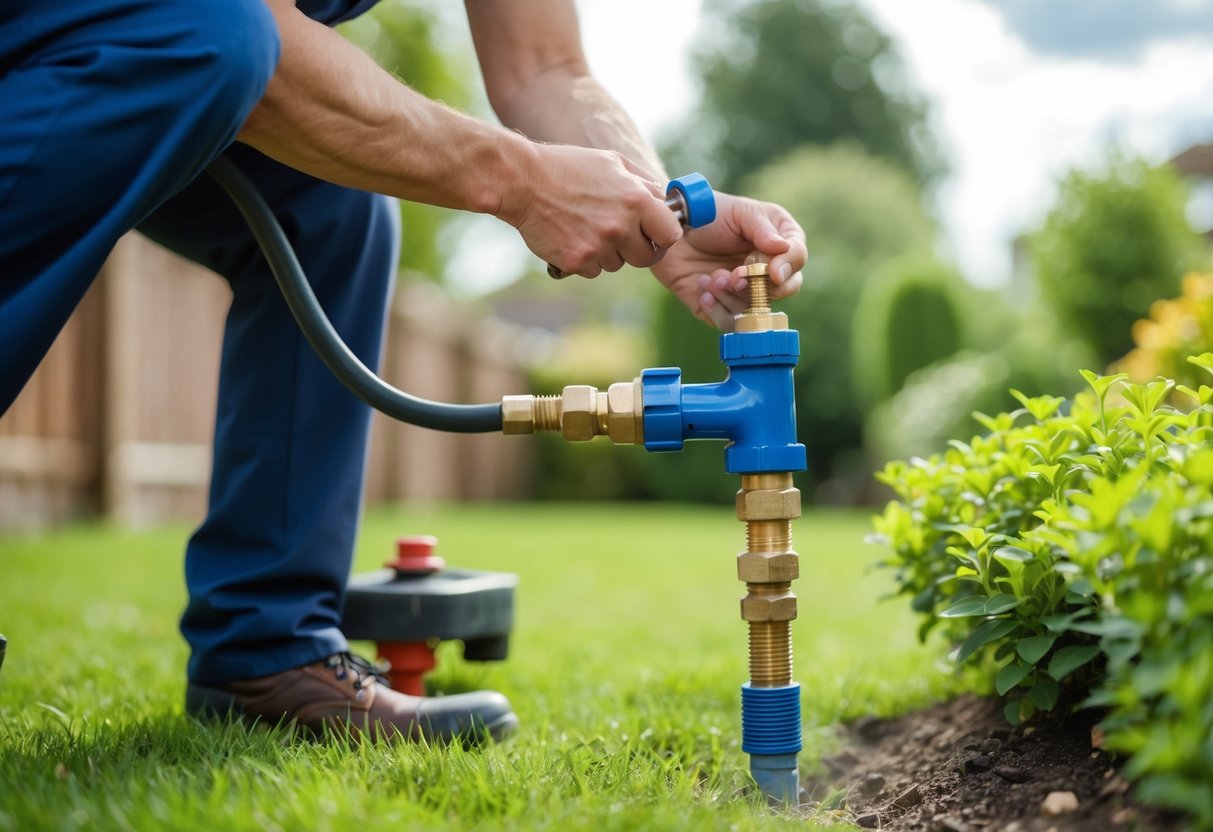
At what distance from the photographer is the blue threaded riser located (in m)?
1.39

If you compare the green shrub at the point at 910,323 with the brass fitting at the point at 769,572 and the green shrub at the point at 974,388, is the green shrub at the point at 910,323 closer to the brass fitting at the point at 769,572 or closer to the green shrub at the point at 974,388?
the green shrub at the point at 974,388

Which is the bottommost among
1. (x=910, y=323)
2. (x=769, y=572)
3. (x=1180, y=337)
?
(x=769, y=572)

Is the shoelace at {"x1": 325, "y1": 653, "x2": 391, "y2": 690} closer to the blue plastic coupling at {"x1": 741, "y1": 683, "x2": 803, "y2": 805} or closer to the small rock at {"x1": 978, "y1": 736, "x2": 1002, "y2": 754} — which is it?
the blue plastic coupling at {"x1": 741, "y1": 683, "x2": 803, "y2": 805}

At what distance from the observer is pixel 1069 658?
4.16 feet

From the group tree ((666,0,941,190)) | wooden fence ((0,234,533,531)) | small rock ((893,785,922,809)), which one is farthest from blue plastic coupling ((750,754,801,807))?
tree ((666,0,941,190))

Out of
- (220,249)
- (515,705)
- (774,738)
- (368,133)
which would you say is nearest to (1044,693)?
(774,738)

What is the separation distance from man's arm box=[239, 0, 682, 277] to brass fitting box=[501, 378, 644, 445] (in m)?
0.17

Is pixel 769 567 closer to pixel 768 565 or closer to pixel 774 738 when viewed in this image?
pixel 768 565

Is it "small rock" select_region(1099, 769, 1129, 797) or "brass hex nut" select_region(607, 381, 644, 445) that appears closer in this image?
"small rock" select_region(1099, 769, 1129, 797)

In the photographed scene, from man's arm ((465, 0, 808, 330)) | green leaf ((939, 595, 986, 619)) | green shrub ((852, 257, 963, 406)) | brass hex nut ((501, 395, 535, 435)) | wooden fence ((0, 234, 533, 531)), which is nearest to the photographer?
green leaf ((939, 595, 986, 619))

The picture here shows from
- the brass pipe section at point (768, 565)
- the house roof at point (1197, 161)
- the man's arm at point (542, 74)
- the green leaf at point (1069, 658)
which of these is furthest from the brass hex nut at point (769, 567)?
the house roof at point (1197, 161)

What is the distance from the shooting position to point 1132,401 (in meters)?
1.41

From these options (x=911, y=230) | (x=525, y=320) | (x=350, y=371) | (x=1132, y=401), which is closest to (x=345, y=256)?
(x=350, y=371)

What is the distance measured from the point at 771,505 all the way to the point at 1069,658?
390 mm
